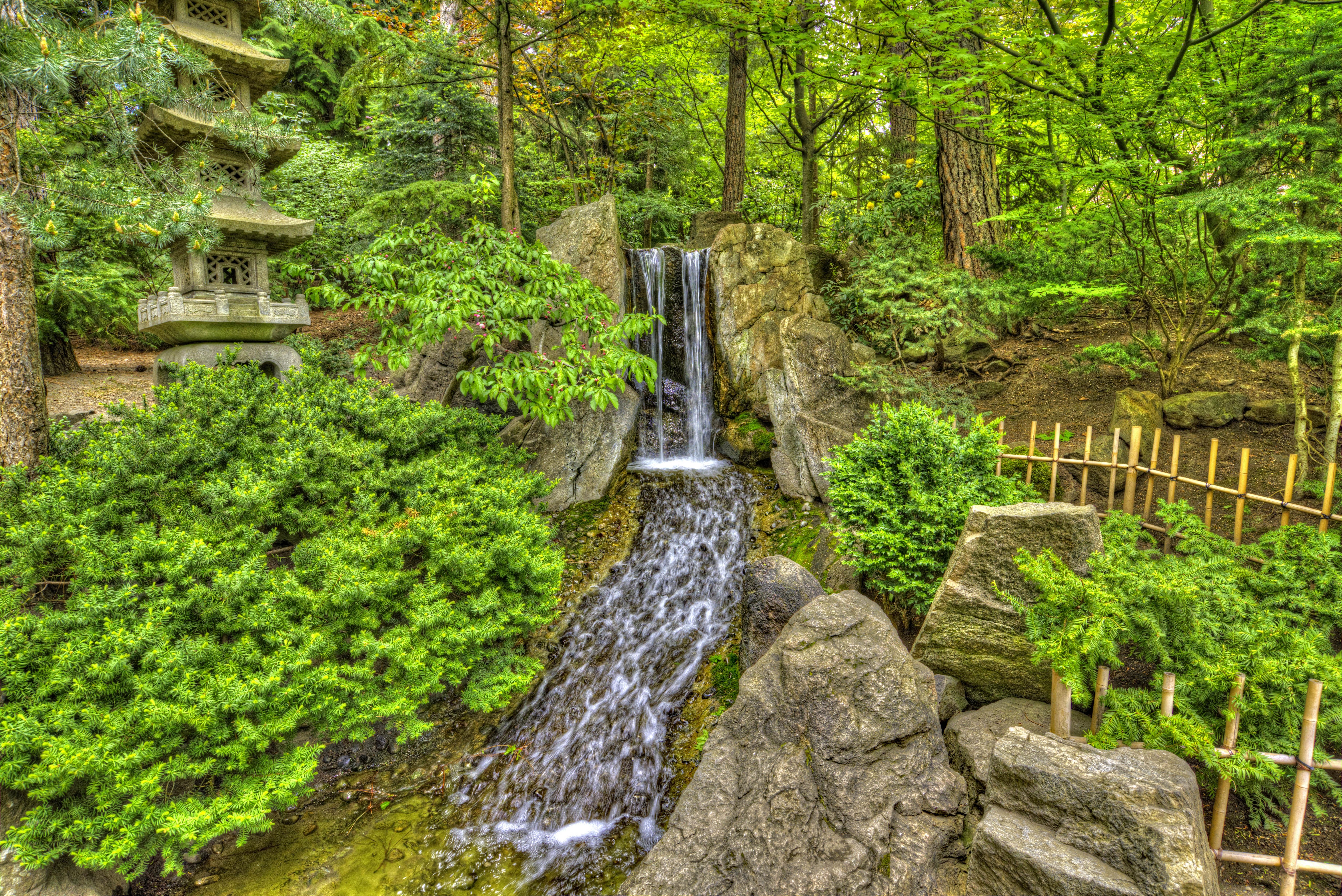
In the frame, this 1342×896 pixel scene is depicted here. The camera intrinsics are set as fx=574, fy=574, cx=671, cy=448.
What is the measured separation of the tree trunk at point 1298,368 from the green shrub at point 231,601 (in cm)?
624

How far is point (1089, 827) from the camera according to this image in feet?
8.32

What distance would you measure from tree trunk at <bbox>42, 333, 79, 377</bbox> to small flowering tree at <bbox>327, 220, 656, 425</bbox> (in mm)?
10165

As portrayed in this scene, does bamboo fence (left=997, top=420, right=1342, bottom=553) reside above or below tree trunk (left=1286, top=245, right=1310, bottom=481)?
below

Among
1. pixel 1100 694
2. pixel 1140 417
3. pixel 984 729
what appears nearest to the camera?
pixel 1100 694

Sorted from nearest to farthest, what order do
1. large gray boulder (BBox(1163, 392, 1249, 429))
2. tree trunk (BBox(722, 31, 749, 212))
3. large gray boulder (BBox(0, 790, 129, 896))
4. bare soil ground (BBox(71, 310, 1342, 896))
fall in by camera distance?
bare soil ground (BBox(71, 310, 1342, 896)) < large gray boulder (BBox(0, 790, 129, 896)) < large gray boulder (BBox(1163, 392, 1249, 429)) < tree trunk (BBox(722, 31, 749, 212))

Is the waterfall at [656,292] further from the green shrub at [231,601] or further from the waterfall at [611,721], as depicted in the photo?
the green shrub at [231,601]

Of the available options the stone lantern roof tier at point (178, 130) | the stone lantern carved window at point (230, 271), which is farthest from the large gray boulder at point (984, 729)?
the stone lantern carved window at point (230, 271)

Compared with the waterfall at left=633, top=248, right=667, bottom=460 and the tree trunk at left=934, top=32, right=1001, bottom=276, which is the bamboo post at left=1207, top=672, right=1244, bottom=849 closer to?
the tree trunk at left=934, top=32, right=1001, bottom=276

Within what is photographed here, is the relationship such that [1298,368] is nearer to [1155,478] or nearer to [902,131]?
[1155,478]

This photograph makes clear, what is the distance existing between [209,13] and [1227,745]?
12844 millimetres

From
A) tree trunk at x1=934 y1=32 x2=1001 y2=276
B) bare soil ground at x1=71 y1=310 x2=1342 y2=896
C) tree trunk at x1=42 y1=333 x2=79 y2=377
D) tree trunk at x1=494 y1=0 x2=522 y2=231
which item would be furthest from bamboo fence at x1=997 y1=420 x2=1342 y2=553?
tree trunk at x1=42 y1=333 x2=79 y2=377

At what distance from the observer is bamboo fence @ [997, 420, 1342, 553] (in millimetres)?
3936

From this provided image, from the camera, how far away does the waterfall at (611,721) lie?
13.9 ft

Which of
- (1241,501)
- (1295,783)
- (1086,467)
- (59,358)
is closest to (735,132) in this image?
(1086,467)
